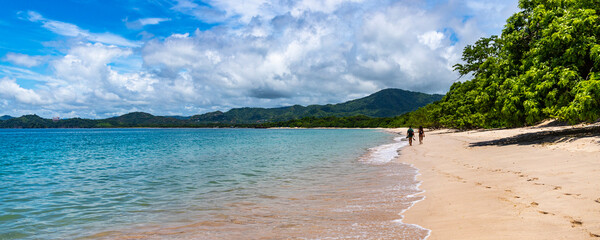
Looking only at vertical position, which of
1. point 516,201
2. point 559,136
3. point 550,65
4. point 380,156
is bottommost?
point 380,156

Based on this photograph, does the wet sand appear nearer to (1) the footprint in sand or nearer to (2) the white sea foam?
(1) the footprint in sand

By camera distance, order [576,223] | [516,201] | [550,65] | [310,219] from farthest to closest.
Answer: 1. [550,65]
2. [310,219]
3. [516,201]
4. [576,223]

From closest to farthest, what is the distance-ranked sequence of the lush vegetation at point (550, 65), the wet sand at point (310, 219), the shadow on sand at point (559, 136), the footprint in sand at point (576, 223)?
the footprint in sand at point (576, 223) → the wet sand at point (310, 219) → the lush vegetation at point (550, 65) → the shadow on sand at point (559, 136)

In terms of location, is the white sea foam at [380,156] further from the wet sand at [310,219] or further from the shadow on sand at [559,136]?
the wet sand at [310,219]

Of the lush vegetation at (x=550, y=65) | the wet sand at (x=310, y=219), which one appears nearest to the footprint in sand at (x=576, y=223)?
the wet sand at (x=310, y=219)

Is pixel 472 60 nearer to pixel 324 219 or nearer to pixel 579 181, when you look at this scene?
pixel 579 181

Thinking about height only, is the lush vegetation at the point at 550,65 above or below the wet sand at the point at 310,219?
above

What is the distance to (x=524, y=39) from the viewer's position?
26375 mm

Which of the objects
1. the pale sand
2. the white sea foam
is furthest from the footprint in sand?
the white sea foam

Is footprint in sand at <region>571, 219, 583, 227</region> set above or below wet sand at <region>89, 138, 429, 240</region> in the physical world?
above

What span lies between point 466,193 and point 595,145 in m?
12.4

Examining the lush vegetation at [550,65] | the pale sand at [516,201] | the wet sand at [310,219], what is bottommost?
the wet sand at [310,219]

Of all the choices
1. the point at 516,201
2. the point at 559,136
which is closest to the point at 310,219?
the point at 516,201

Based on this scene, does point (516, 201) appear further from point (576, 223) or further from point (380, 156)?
point (380, 156)
